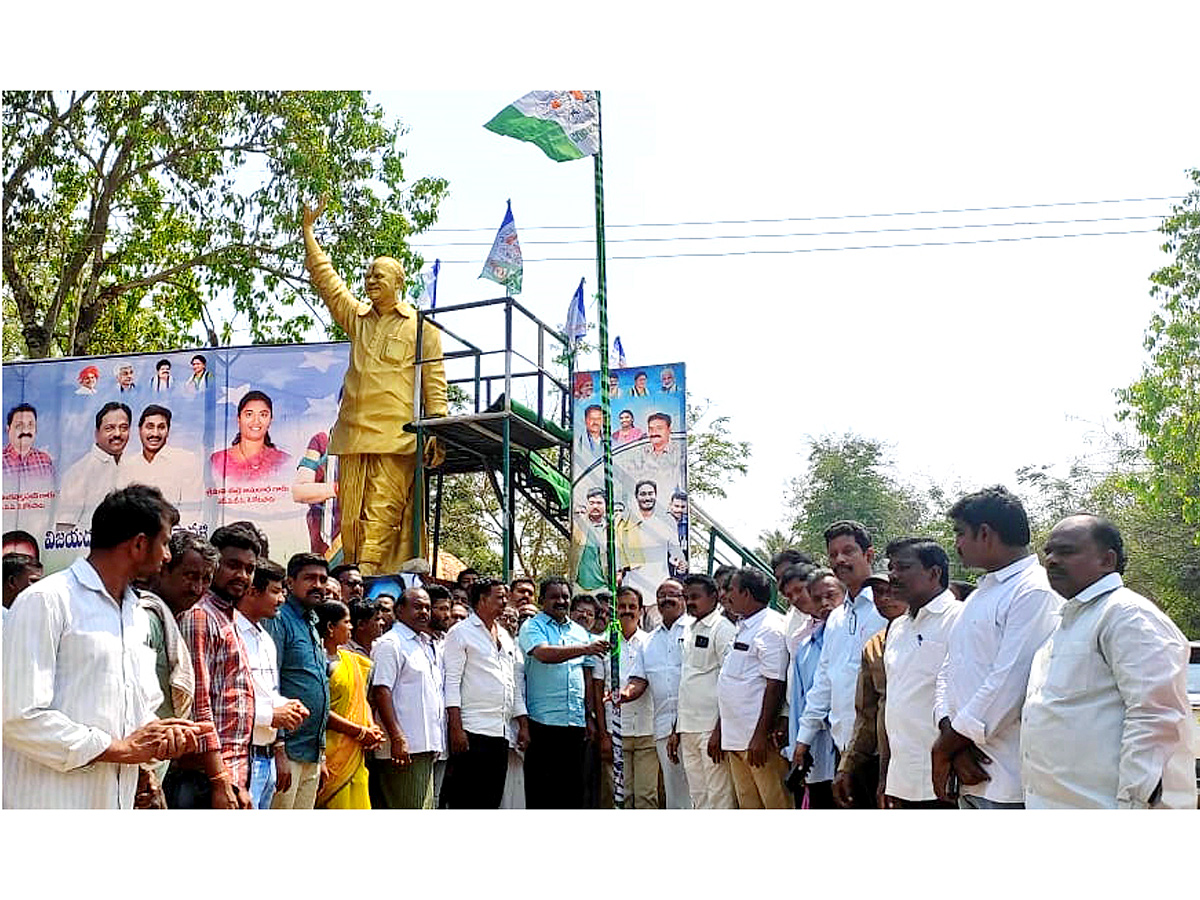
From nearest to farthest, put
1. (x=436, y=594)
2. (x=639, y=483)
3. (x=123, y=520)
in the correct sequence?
(x=123, y=520) < (x=436, y=594) < (x=639, y=483)

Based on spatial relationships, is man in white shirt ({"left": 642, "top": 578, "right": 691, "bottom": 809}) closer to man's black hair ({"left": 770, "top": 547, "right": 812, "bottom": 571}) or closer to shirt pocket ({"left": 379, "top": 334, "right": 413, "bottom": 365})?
man's black hair ({"left": 770, "top": 547, "right": 812, "bottom": 571})

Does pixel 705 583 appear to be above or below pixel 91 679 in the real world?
above

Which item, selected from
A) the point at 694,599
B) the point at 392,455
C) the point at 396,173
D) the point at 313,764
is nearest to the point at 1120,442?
the point at 396,173

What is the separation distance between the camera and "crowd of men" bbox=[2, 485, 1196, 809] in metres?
4.34

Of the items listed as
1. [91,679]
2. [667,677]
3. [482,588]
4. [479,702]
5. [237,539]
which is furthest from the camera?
[667,677]

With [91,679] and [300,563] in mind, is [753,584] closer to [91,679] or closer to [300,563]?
[300,563]

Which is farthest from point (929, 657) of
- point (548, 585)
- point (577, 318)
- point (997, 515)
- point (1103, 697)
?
point (577, 318)

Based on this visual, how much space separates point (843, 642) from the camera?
704 cm

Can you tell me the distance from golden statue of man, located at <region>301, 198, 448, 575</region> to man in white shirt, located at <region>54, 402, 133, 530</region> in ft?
8.92

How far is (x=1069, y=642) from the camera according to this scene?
182 inches

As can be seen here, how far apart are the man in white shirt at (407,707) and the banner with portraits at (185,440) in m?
6.57

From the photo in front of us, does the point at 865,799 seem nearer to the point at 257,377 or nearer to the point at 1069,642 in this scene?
the point at 1069,642

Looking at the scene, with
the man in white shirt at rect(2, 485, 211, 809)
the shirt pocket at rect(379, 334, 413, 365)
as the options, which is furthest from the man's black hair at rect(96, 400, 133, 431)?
the man in white shirt at rect(2, 485, 211, 809)

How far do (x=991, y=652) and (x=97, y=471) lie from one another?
12576 mm
